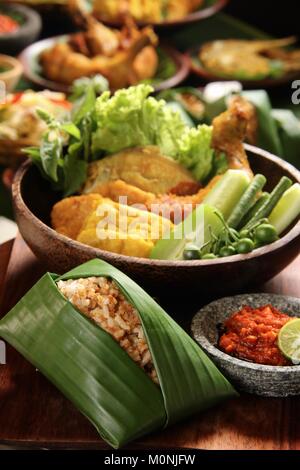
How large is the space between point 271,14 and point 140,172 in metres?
3.17

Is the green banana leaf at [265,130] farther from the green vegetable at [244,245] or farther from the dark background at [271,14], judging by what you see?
the dark background at [271,14]

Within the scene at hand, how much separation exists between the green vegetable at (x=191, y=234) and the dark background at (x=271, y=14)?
131 inches

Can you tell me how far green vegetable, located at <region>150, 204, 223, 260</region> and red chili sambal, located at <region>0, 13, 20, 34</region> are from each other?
258cm

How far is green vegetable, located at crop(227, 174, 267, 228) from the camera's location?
2.22 metres

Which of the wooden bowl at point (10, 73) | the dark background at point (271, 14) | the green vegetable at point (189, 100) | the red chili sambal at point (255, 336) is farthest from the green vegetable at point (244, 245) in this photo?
the dark background at point (271, 14)

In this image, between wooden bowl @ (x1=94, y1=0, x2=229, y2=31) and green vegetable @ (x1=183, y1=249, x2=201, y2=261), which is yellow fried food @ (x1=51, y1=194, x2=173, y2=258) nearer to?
green vegetable @ (x1=183, y1=249, x2=201, y2=261)

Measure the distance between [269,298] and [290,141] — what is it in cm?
113

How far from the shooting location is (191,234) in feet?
7.00

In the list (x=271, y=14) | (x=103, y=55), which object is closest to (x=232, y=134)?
(x=103, y=55)

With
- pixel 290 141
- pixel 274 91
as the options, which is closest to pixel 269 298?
pixel 290 141

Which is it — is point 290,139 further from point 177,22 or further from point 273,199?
point 177,22

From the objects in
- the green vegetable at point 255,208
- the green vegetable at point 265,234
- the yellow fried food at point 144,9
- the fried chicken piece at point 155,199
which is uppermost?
the green vegetable at point 265,234

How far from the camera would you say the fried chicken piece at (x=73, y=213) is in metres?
2.25

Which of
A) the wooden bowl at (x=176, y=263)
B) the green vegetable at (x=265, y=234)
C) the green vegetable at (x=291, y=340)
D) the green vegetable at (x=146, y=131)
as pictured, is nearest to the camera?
the green vegetable at (x=291, y=340)
